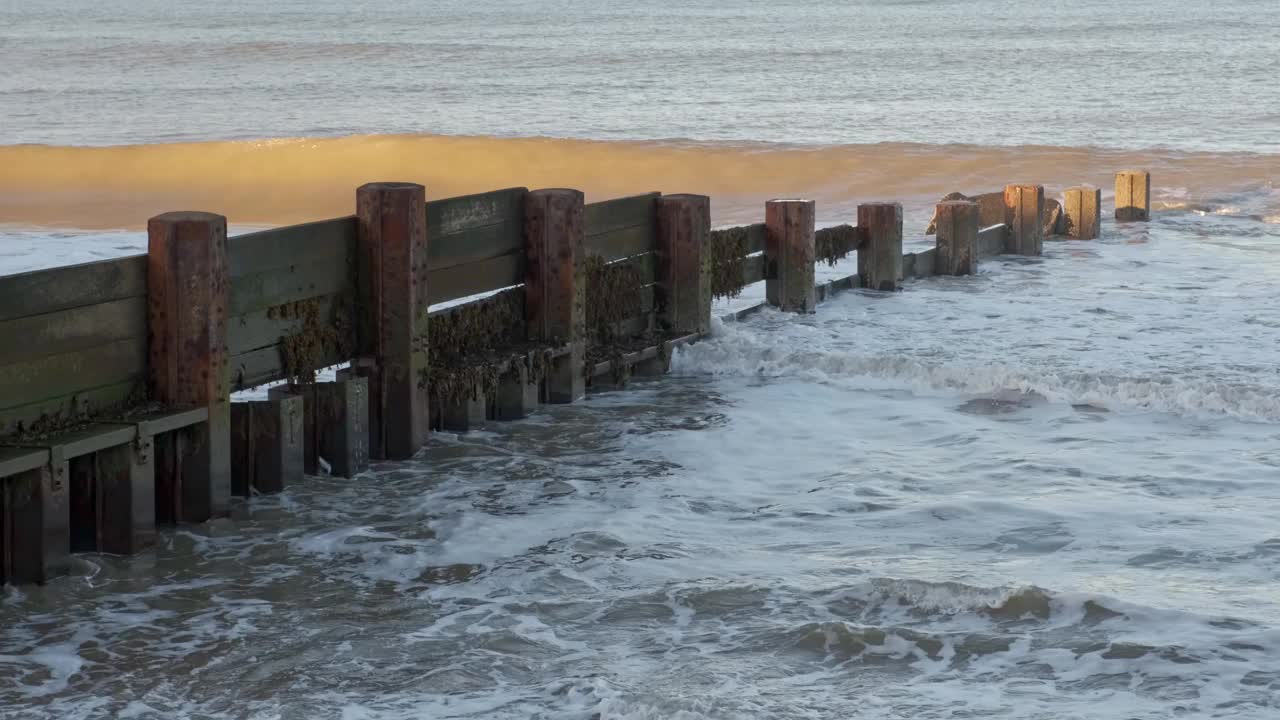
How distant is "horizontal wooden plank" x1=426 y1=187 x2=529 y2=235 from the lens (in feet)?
30.0

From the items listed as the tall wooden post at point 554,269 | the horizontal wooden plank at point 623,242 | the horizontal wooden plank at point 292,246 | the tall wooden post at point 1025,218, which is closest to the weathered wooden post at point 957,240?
the tall wooden post at point 1025,218

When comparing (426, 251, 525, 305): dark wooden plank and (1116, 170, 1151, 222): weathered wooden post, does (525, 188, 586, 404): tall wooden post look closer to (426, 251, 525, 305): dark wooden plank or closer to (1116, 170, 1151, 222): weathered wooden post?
(426, 251, 525, 305): dark wooden plank

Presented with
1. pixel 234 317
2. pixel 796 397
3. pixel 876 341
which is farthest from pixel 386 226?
pixel 876 341

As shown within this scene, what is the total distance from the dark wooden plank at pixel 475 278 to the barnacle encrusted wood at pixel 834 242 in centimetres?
383

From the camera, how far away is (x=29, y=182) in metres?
28.9

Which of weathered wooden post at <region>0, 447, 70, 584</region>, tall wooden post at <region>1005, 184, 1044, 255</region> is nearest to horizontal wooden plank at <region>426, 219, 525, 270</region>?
weathered wooden post at <region>0, 447, 70, 584</region>

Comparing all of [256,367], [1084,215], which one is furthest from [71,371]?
[1084,215]

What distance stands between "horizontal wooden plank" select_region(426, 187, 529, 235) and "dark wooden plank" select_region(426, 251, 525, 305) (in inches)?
8.8

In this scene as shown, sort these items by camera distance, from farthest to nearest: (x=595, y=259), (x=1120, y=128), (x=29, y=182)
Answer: (x=1120, y=128) → (x=29, y=182) → (x=595, y=259)

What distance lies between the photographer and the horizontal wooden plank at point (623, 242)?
1063 cm

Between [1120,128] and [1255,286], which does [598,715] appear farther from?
[1120,128]

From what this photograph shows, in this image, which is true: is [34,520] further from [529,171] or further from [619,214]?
[529,171]

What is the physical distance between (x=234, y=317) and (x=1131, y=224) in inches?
562

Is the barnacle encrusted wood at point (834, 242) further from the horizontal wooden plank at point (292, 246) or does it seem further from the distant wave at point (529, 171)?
the distant wave at point (529, 171)
